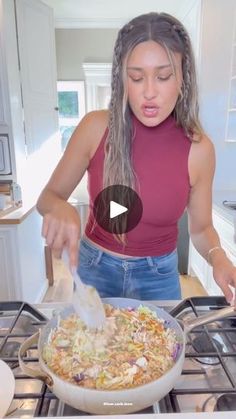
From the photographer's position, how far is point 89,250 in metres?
1.00

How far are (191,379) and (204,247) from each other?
42cm

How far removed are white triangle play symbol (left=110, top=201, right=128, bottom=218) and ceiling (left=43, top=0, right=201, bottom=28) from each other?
2511 millimetres

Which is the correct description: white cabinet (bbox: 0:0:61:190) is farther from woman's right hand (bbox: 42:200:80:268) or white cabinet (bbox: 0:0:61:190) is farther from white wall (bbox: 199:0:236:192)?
woman's right hand (bbox: 42:200:80:268)

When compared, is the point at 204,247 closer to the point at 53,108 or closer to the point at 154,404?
the point at 154,404

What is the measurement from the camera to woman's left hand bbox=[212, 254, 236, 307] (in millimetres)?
652

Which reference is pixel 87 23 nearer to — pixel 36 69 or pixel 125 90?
pixel 36 69

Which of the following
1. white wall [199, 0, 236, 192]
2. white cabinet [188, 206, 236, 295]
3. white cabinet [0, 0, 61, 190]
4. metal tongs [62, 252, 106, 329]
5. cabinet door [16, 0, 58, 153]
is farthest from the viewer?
white wall [199, 0, 236, 192]

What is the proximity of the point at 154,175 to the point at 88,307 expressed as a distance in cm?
46

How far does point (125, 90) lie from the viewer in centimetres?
87

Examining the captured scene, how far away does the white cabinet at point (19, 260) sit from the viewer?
1.92 m

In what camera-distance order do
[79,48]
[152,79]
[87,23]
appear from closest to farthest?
1. [152,79]
2. [87,23]
3. [79,48]

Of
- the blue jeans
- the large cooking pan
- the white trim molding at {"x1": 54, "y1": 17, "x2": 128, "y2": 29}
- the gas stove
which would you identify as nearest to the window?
the white trim molding at {"x1": 54, "y1": 17, "x2": 128, "y2": 29}

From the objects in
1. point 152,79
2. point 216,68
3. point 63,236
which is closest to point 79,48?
point 216,68

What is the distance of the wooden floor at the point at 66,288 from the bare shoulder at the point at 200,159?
1.77m
